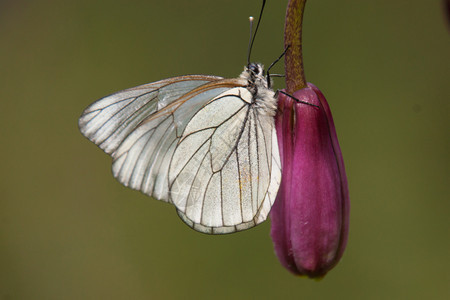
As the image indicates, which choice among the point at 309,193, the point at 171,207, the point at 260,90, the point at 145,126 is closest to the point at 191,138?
the point at 145,126

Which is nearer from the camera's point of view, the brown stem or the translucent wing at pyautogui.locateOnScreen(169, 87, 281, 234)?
the brown stem

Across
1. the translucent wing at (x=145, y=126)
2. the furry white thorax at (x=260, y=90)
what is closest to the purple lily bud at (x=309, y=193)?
the furry white thorax at (x=260, y=90)

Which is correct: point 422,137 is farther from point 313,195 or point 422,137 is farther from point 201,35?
point 313,195

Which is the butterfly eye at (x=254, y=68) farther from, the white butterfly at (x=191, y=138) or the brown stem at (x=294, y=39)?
the brown stem at (x=294, y=39)

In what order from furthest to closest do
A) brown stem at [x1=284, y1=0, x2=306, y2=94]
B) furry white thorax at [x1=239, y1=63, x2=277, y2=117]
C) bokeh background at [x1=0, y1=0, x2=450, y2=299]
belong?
bokeh background at [x1=0, y1=0, x2=450, y2=299], furry white thorax at [x1=239, y1=63, x2=277, y2=117], brown stem at [x1=284, y1=0, x2=306, y2=94]

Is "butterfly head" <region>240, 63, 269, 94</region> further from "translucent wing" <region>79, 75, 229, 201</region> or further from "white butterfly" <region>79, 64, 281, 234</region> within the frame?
"translucent wing" <region>79, 75, 229, 201</region>

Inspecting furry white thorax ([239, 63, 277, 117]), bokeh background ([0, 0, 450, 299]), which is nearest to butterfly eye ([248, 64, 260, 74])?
furry white thorax ([239, 63, 277, 117])

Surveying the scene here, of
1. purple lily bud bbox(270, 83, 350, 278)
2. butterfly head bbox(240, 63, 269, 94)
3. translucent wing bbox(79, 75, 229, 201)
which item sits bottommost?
purple lily bud bbox(270, 83, 350, 278)

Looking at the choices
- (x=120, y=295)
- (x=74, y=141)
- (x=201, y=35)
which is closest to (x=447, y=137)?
(x=201, y=35)

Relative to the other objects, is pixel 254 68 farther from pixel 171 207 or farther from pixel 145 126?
pixel 171 207
